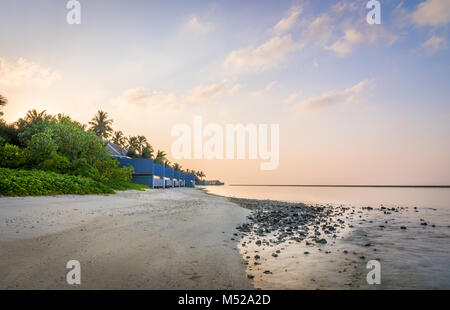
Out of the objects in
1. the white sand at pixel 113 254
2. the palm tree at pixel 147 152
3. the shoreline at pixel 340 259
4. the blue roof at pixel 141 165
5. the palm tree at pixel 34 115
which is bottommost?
the shoreline at pixel 340 259

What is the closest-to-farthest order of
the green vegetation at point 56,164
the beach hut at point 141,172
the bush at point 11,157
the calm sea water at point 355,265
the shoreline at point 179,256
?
the shoreline at point 179,256, the calm sea water at point 355,265, the green vegetation at point 56,164, the bush at point 11,157, the beach hut at point 141,172

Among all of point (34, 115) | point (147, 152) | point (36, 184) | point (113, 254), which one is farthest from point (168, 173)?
point (113, 254)

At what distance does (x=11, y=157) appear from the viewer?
20531 mm

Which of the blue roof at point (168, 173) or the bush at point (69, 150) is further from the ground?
the bush at point (69, 150)

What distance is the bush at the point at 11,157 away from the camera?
20078 mm

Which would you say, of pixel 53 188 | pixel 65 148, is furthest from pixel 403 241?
pixel 65 148

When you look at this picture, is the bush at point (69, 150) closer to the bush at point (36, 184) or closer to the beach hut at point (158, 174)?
the bush at point (36, 184)

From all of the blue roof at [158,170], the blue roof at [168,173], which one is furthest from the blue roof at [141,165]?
the blue roof at [168,173]

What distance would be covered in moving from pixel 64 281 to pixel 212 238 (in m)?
4.64

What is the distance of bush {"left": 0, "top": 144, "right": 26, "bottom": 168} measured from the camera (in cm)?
2008

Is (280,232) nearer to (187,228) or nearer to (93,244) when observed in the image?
(187,228)

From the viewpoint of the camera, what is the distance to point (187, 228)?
349 inches

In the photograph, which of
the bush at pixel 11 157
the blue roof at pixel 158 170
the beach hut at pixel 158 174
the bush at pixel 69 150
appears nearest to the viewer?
the bush at pixel 11 157

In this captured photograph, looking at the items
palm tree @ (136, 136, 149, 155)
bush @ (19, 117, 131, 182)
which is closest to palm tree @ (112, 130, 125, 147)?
palm tree @ (136, 136, 149, 155)
